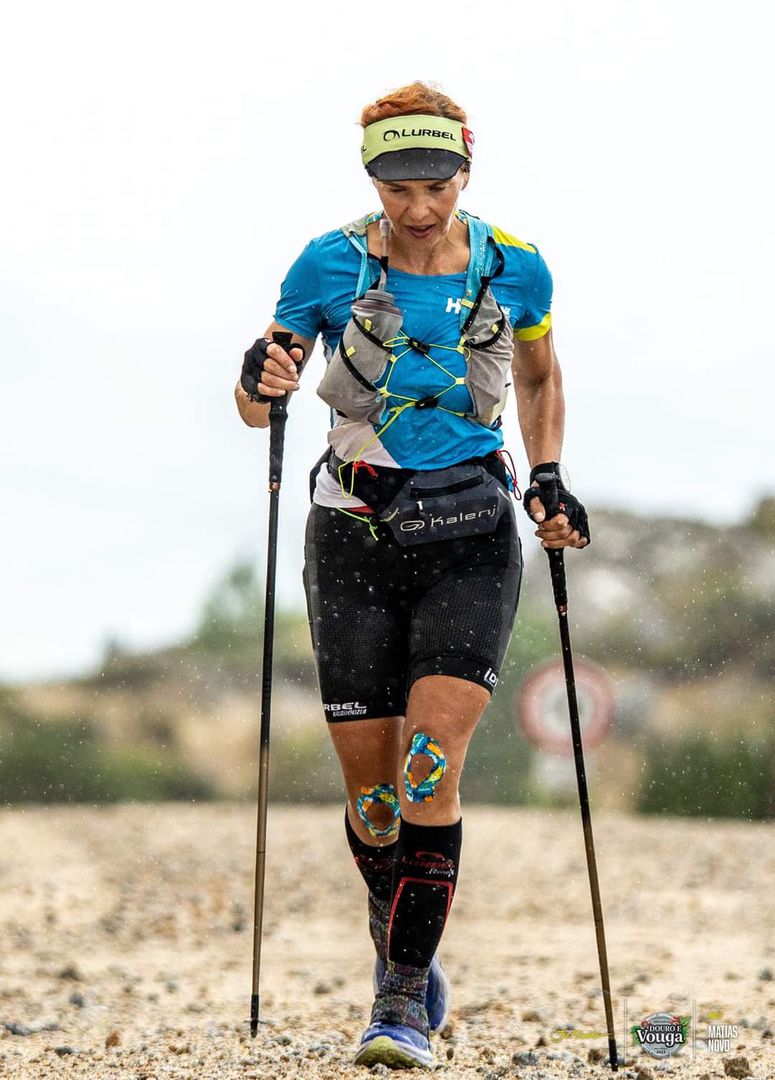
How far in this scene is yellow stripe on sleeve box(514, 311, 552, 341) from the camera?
561 centimetres

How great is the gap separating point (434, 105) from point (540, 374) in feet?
3.66

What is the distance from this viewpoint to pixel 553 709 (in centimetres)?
2230

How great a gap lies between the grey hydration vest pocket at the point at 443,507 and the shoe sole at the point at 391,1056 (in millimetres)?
1706

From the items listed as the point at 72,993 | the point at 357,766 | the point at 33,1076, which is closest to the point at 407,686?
the point at 357,766

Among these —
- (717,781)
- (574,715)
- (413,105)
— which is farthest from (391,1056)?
(717,781)

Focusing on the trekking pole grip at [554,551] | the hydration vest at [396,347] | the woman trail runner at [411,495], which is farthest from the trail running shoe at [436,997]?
the hydration vest at [396,347]

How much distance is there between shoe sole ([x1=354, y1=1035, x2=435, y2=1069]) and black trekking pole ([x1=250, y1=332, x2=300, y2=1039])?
2.45 ft

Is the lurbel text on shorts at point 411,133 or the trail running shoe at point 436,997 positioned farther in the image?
the trail running shoe at point 436,997

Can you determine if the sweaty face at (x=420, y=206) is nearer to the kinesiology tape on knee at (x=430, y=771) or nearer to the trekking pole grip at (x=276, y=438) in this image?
the trekking pole grip at (x=276, y=438)

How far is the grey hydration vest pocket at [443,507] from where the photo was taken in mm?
5203

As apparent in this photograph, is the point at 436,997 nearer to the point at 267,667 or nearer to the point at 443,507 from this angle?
the point at 267,667

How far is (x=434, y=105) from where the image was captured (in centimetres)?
532

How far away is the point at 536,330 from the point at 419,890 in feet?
6.99

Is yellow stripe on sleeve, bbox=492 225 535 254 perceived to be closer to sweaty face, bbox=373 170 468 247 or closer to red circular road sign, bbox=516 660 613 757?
sweaty face, bbox=373 170 468 247
